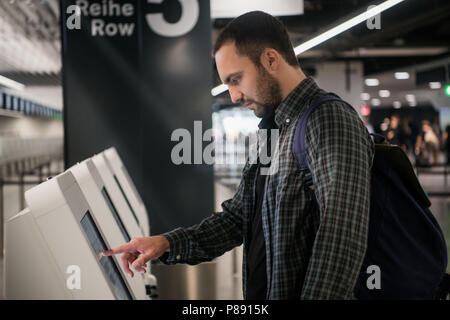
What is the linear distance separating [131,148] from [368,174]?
9.17 ft

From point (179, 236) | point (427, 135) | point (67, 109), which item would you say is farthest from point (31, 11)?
point (427, 135)

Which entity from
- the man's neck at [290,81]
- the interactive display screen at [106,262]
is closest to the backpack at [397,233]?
the man's neck at [290,81]

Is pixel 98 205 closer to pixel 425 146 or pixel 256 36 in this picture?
pixel 256 36

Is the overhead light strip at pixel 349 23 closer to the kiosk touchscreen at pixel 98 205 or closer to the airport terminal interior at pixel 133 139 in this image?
the airport terminal interior at pixel 133 139

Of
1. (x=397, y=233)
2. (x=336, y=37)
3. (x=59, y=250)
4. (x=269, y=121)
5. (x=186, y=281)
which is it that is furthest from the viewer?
(x=336, y=37)

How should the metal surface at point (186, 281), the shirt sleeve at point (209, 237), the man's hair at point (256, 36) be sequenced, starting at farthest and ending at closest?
1. the metal surface at point (186, 281)
2. the shirt sleeve at point (209, 237)
3. the man's hair at point (256, 36)

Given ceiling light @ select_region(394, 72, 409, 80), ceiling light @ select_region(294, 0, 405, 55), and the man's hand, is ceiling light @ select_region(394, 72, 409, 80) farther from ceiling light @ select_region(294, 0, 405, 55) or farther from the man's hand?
the man's hand

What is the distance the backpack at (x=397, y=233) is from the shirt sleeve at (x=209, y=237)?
425 millimetres

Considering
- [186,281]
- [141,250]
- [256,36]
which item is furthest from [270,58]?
[186,281]

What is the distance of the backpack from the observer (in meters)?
1.08

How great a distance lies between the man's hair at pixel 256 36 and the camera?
1192 millimetres

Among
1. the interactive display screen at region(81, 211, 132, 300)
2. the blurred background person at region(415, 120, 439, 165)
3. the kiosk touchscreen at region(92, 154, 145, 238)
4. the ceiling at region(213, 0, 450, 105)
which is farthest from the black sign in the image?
the blurred background person at region(415, 120, 439, 165)

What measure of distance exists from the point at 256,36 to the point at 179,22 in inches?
101

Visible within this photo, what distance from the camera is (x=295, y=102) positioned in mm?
1198
